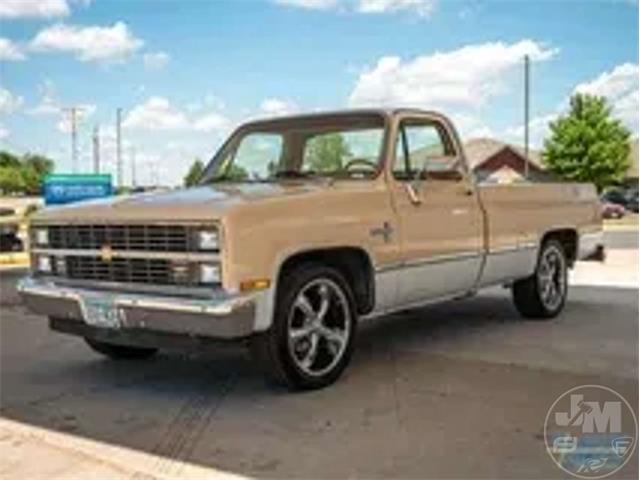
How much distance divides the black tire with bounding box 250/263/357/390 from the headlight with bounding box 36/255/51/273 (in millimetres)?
1724

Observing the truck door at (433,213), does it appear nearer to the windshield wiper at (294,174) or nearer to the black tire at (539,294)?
the windshield wiper at (294,174)

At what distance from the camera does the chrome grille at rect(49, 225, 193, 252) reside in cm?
588

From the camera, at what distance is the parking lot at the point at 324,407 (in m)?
4.82

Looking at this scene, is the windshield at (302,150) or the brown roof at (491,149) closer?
the windshield at (302,150)

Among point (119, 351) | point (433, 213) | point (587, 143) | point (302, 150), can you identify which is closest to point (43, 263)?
point (119, 351)

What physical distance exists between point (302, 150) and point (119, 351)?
2.09 metres

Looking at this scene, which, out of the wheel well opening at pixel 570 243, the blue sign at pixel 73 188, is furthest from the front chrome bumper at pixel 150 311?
the blue sign at pixel 73 188

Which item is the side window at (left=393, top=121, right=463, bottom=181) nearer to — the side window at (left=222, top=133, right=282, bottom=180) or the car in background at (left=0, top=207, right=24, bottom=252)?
the side window at (left=222, top=133, right=282, bottom=180)

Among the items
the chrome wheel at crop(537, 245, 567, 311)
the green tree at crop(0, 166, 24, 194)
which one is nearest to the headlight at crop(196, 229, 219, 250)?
the chrome wheel at crop(537, 245, 567, 311)

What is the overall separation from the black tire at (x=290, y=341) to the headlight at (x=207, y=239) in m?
0.56

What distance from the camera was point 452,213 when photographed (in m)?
7.54

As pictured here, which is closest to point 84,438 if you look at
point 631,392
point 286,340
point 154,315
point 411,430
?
point 154,315

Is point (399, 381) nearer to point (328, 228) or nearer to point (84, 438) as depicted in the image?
point (328, 228)

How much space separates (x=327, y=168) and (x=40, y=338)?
313 centimetres
